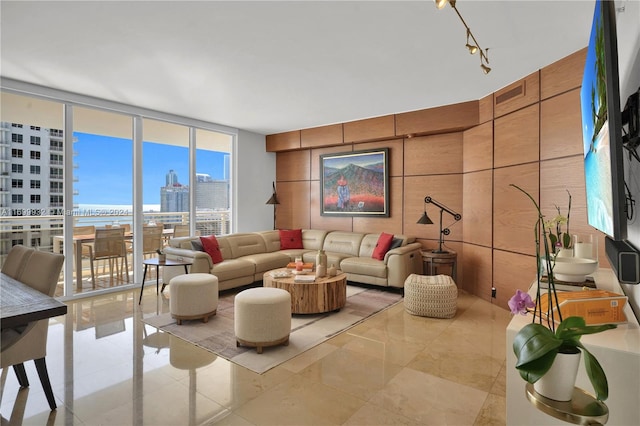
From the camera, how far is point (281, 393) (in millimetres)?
2426

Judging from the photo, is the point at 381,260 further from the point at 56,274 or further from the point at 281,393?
the point at 56,274

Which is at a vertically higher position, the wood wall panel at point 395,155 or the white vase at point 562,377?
the wood wall panel at point 395,155

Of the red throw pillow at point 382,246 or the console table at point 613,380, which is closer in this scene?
the console table at point 613,380

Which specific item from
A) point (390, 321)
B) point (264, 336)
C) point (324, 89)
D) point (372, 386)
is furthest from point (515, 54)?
A: point (264, 336)

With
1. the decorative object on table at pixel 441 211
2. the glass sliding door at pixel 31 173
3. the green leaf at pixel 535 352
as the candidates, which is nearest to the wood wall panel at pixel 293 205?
the decorative object on table at pixel 441 211

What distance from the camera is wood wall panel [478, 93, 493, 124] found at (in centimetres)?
461

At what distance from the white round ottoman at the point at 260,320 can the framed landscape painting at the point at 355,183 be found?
11.5 ft

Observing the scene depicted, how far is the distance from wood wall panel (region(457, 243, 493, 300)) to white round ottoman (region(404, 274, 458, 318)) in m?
0.93

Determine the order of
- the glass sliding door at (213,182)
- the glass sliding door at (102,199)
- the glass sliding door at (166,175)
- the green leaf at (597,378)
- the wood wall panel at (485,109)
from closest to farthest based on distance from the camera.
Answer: the green leaf at (597,378) < the wood wall panel at (485,109) < the glass sliding door at (102,199) < the glass sliding door at (166,175) < the glass sliding door at (213,182)

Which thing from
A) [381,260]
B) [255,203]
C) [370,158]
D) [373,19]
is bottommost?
[381,260]

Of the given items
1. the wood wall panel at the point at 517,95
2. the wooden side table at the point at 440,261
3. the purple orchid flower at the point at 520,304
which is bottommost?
the wooden side table at the point at 440,261

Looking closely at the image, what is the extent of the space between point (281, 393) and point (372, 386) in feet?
2.20

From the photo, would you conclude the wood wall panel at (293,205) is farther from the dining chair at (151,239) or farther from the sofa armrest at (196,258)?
the sofa armrest at (196,258)

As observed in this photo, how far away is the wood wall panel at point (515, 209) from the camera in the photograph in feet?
12.9
